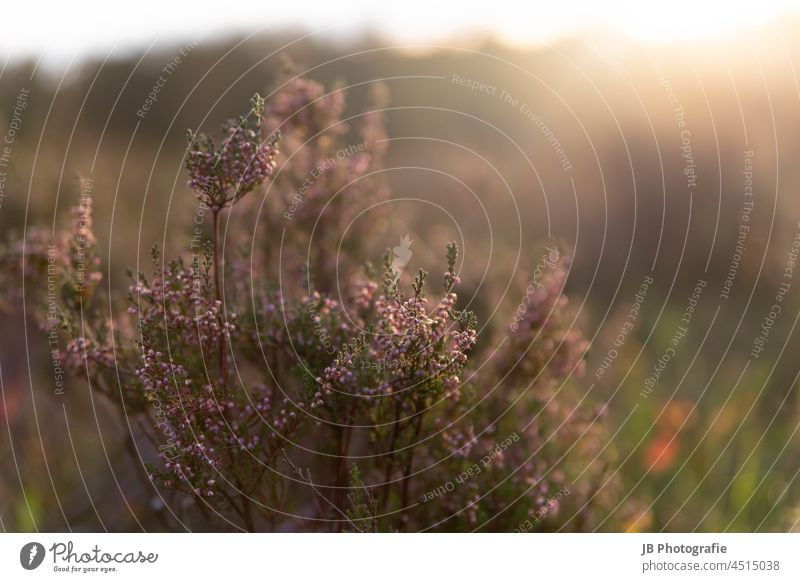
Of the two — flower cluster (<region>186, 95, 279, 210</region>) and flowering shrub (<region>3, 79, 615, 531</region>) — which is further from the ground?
flower cluster (<region>186, 95, 279, 210</region>)

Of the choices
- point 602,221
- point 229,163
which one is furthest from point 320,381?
point 602,221

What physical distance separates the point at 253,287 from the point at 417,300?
Answer: 2.53 feet

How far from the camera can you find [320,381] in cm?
224

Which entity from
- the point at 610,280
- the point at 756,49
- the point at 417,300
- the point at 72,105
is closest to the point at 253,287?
the point at 417,300

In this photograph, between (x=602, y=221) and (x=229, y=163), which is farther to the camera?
(x=602, y=221)

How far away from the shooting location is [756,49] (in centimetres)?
538

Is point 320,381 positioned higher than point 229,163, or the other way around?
point 229,163

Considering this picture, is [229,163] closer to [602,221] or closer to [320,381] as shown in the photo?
[320,381]

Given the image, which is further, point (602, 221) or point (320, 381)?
point (602, 221)

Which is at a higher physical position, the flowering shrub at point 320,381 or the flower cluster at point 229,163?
the flower cluster at point 229,163

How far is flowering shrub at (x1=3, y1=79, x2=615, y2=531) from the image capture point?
2.22 meters

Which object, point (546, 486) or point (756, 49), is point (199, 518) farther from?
point (756, 49)

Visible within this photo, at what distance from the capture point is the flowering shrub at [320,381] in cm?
222
